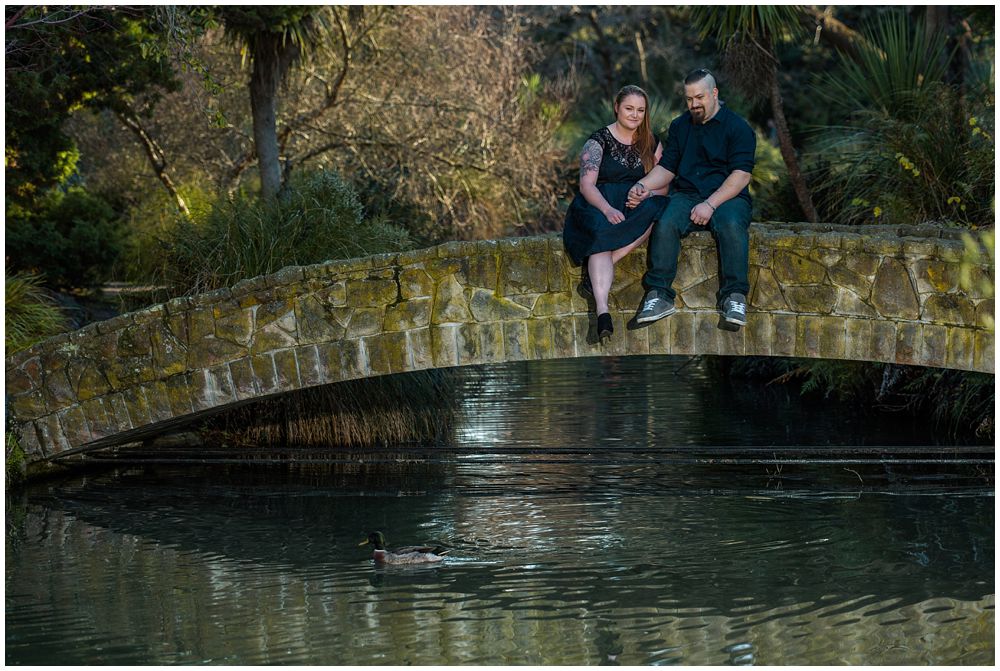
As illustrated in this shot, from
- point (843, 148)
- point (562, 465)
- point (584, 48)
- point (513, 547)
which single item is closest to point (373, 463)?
point (562, 465)

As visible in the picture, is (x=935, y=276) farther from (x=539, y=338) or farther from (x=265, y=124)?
(x=265, y=124)

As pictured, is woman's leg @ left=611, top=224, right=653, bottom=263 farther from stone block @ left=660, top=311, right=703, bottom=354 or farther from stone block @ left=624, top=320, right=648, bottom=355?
stone block @ left=660, top=311, right=703, bottom=354

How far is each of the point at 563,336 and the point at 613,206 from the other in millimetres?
1029

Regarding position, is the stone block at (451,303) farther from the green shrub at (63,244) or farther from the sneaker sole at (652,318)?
the green shrub at (63,244)

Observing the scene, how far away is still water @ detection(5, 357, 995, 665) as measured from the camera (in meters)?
7.04

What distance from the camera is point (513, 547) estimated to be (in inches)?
349

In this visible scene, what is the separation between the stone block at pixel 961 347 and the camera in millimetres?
9250

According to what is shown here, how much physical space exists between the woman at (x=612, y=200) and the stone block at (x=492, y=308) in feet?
2.01

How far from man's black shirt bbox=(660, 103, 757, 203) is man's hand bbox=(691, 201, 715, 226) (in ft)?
0.53

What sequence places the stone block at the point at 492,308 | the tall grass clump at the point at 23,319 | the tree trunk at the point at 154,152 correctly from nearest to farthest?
the stone block at the point at 492,308, the tall grass clump at the point at 23,319, the tree trunk at the point at 154,152

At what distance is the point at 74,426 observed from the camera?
1078cm

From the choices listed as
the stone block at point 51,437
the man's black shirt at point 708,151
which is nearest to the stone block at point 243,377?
the stone block at point 51,437

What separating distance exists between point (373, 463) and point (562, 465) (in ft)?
5.55

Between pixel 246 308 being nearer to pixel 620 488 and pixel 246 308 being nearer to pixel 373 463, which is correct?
pixel 373 463
